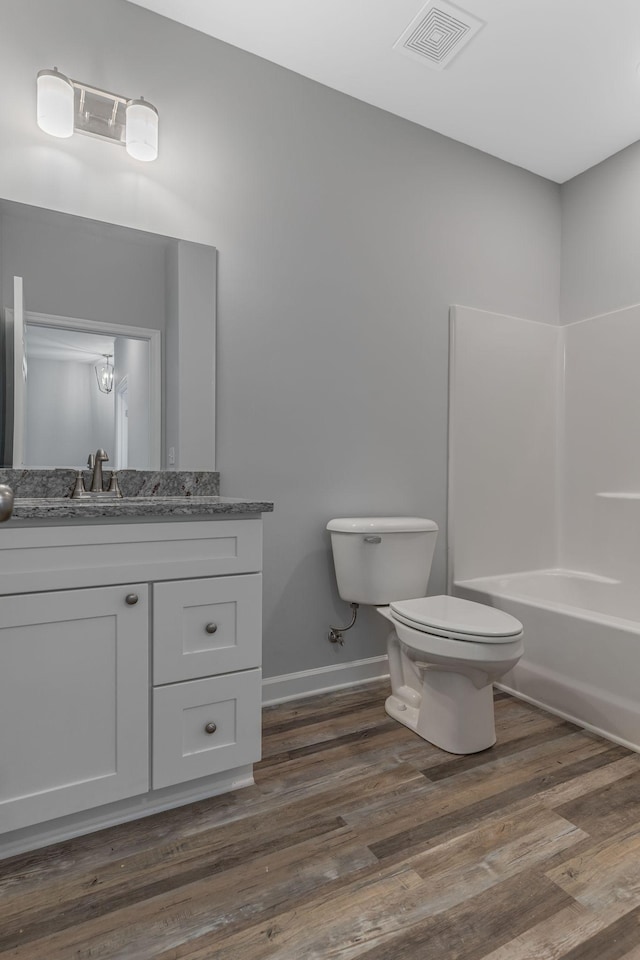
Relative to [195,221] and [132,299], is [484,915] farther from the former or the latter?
[195,221]

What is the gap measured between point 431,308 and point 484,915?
220 cm

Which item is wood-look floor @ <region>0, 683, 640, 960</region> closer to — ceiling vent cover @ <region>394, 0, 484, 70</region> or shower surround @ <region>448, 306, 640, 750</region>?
shower surround @ <region>448, 306, 640, 750</region>

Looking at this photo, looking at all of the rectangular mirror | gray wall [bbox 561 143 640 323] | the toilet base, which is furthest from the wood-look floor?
gray wall [bbox 561 143 640 323]

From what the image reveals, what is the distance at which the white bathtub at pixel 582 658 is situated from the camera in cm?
189

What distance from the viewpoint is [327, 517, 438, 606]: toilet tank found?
6.98 ft

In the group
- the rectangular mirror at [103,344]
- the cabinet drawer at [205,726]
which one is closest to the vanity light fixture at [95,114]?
the rectangular mirror at [103,344]

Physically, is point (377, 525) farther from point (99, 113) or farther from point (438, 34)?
point (438, 34)

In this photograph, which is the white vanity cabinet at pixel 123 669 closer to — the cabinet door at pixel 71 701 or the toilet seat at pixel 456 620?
the cabinet door at pixel 71 701

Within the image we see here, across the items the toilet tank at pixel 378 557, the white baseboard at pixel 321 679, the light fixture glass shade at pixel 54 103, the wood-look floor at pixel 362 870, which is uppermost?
the light fixture glass shade at pixel 54 103

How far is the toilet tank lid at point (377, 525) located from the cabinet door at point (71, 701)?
0.91 metres

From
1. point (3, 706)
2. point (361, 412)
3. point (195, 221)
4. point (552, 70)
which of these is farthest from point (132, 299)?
point (552, 70)

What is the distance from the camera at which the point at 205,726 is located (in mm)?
1499

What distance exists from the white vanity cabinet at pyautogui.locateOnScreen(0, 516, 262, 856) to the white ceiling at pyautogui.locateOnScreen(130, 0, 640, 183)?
178 centimetres

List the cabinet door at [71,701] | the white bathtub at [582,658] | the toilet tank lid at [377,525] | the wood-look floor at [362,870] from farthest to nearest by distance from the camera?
the toilet tank lid at [377,525] < the white bathtub at [582,658] < the cabinet door at [71,701] < the wood-look floor at [362,870]
